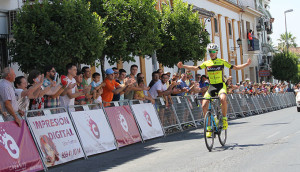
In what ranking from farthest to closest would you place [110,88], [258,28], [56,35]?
1. [258,28]
2. [56,35]
3. [110,88]

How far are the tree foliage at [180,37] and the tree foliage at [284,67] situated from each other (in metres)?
38.1

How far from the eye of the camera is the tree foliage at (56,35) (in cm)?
1566

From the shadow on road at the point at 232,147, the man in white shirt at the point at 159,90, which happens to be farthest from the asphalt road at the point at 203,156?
the man in white shirt at the point at 159,90

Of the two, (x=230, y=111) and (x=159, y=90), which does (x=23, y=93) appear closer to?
(x=159, y=90)

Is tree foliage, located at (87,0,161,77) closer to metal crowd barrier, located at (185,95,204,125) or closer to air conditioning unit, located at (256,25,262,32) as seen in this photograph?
metal crowd barrier, located at (185,95,204,125)

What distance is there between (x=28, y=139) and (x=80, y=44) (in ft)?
21.4

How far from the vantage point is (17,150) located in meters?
9.12

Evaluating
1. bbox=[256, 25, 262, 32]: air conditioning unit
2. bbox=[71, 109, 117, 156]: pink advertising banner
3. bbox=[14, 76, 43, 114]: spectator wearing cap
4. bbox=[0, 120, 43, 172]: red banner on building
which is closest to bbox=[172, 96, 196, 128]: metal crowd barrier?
bbox=[71, 109, 117, 156]: pink advertising banner

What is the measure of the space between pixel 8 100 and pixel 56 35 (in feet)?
21.3

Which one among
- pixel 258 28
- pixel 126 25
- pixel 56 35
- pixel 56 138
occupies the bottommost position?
pixel 56 138

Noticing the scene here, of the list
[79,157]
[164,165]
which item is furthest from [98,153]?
[164,165]

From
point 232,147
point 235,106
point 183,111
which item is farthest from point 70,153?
point 235,106

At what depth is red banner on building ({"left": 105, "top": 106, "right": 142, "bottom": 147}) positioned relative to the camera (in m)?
12.9

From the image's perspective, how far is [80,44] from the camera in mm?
15703
